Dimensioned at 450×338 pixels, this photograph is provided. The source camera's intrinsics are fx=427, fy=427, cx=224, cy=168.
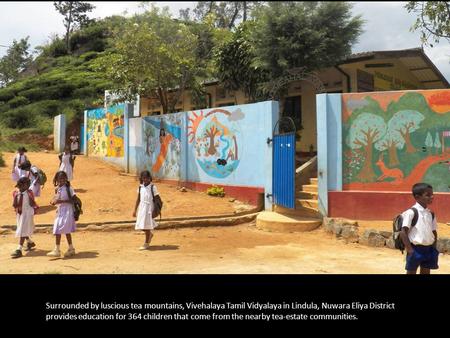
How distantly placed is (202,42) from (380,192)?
1192 centimetres

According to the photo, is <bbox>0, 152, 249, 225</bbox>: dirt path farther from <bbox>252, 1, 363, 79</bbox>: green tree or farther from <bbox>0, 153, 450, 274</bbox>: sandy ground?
<bbox>252, 1, 363, 79</bbox>: green tree

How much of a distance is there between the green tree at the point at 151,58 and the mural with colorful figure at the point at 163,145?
1.44 m

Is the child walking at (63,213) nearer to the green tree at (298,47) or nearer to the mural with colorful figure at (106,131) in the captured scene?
the green tree at (298,47)

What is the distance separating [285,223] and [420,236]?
5.14 metres

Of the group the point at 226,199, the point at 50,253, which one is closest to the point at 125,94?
the point at 226,199

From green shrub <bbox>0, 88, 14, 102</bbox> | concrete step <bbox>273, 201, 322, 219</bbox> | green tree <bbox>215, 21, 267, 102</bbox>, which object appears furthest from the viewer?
green shrub <bbox>0, 88, 14, 102</bbox>

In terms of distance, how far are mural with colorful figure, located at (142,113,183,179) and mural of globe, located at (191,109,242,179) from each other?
96cm

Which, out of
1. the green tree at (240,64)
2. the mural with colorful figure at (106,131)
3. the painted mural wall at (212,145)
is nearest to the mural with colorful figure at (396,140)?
→ the painted mural wall at (212,145)

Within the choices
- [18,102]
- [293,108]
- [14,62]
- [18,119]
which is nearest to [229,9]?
[293,108]

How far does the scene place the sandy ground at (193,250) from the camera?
6.30 m

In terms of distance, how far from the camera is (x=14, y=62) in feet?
138

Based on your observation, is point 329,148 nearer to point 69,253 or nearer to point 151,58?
point 69,253

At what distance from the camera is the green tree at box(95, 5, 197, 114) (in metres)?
14.2

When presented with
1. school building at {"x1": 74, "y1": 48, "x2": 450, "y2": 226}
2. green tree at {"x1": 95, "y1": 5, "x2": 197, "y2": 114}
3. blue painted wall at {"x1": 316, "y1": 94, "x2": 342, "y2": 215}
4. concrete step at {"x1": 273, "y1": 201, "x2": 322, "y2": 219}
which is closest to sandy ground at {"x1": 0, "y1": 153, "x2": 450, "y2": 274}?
concrete step at {"x1": 273, "y1": 201, "x2": 322, "y2": 219}
